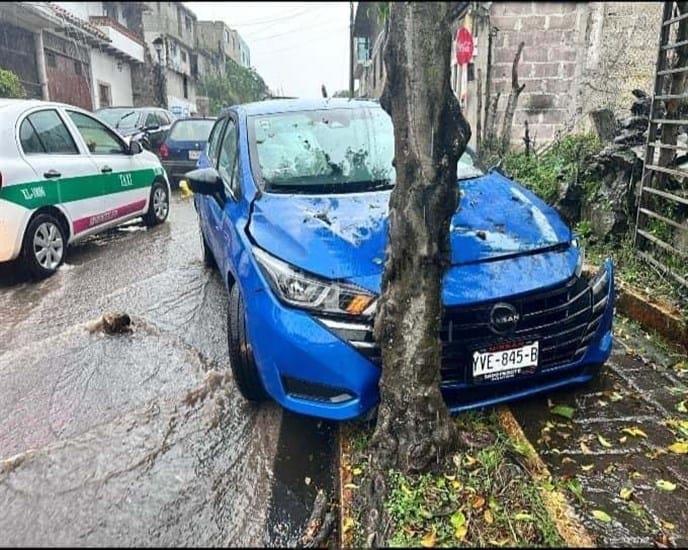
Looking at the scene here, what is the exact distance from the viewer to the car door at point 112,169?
6.43m

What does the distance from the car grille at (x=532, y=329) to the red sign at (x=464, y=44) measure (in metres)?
7.57

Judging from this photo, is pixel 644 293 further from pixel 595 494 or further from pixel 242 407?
pixel 242 407

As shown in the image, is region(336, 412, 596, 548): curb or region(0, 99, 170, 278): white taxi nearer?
region(336, 412, 596, 548): curb

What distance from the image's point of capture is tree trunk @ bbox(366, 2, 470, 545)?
6.71 ft

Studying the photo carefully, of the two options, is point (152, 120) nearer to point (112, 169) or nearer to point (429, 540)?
point (112, 169)

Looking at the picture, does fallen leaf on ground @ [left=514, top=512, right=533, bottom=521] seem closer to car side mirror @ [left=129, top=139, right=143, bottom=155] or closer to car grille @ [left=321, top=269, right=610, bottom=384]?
car grille @ [left=321, top=269, right=610, bottom=384]

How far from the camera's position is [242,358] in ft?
10.0

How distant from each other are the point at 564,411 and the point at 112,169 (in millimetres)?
5634

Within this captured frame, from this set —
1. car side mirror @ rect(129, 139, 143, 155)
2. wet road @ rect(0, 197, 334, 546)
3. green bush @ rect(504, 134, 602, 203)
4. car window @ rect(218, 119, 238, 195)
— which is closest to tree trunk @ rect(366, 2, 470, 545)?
wet road @ rect(0, 197, 334, 546)

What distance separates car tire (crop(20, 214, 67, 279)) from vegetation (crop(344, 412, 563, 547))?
166 inches

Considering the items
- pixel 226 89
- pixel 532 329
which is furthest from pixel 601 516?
pixel 226 89

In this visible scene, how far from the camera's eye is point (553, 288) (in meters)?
2.72

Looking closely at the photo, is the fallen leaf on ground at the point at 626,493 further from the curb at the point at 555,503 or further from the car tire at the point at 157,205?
the car tire at the point at 157,205

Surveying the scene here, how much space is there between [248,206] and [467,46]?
7.45 meters
